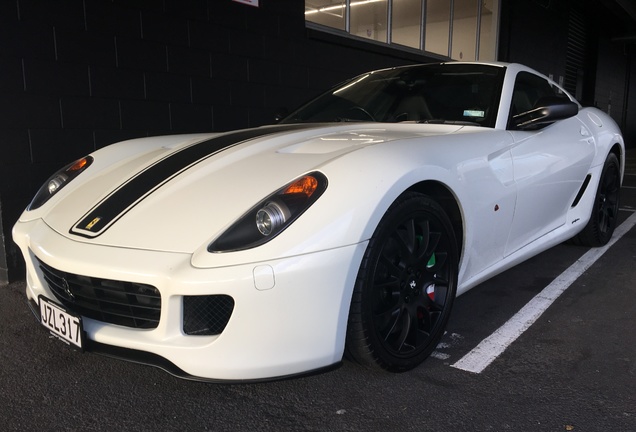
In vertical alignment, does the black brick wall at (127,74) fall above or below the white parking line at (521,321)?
above

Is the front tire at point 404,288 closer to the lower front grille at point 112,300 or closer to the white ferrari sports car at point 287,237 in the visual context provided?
the white ferrari sports car at point 287,237

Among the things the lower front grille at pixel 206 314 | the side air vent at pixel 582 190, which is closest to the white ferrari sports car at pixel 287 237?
the lower front grille at pixel 206 314

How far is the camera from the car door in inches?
110

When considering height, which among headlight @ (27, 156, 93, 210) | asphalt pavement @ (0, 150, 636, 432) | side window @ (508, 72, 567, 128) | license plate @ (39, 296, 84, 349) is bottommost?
asphalt pavement @ (0, 150, 636, 432)

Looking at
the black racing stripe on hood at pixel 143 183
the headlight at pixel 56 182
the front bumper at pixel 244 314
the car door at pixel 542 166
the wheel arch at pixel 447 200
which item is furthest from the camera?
the car door at pixel 542 166

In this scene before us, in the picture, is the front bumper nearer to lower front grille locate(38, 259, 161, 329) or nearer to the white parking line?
lower front grille locate(38, 259, 161, 329)

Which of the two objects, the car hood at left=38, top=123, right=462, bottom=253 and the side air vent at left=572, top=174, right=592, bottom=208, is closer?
the car hood at left=38, top=123, right=462, bottom=253

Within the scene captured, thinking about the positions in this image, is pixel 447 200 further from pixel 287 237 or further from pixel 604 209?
pixel 604 209

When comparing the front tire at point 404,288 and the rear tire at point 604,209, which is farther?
the rear tire at point 604,209

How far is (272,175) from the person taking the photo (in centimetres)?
200

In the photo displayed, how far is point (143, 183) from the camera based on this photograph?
2.22 meters

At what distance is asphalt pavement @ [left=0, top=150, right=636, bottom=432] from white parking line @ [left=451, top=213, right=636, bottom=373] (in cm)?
3

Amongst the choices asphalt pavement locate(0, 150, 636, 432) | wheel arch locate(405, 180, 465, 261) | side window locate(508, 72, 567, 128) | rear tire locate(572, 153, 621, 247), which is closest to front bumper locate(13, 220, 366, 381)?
asphalt pavement locate(0, 150, 636, 432)

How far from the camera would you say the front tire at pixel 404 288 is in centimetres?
190
